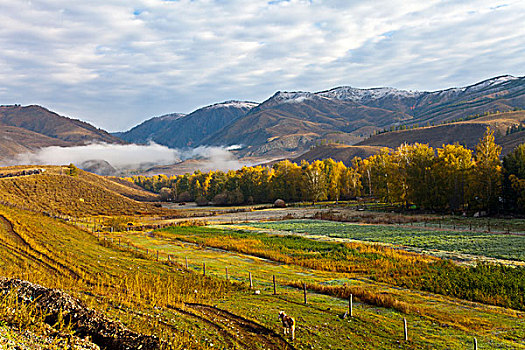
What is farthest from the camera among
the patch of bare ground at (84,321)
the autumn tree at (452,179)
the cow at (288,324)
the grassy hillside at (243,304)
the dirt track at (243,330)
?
the autumn tree at (452,179)

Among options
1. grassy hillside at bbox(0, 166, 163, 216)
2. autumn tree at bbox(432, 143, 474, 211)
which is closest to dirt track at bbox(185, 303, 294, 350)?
autumn tree at bbox(432, 143, 474, 211)

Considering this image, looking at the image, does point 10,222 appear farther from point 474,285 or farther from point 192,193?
point 192,193

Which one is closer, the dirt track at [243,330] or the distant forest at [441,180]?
the dirt track at [243,330]

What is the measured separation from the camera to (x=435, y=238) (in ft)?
152

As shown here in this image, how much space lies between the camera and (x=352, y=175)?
451 feet

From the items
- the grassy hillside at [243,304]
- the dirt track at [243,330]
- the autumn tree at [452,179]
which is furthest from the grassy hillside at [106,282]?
the autumn tree at [452,179]

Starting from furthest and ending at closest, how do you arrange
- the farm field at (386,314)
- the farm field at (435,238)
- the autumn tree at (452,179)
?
1. the autumn tree at (452,179)
2. the farm field at (435,238)
3. the farm field at (386,314)

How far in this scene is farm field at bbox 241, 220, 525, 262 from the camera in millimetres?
36500

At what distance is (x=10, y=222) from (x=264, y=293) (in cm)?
3290

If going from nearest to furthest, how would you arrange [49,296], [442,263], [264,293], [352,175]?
[49,296] → [264,293] → [442,263] → [352,175]

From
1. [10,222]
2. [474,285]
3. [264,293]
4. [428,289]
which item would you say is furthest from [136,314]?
[10,222]

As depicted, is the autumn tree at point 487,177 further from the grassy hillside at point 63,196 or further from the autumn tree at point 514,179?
the grassy hillside at point 63,196

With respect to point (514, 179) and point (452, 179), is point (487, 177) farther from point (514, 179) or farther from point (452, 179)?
point (452, 179)

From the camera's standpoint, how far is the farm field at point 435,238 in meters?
36.5
